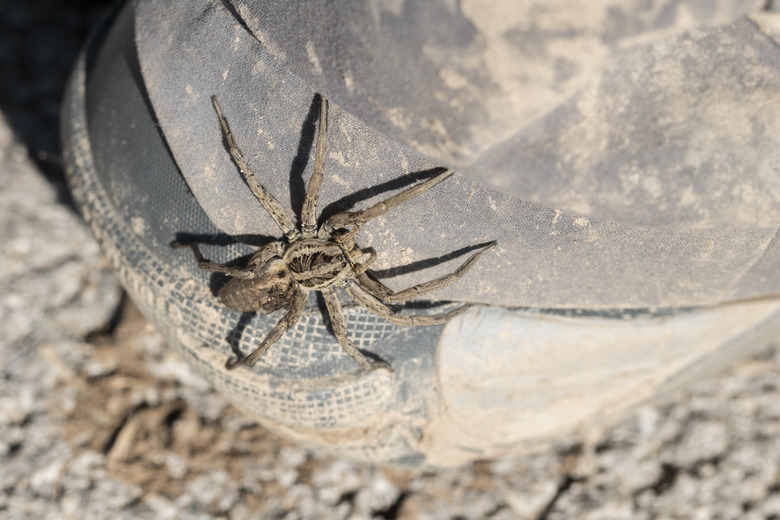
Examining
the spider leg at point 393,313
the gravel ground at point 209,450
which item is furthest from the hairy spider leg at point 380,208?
the gravel ground at point 209,450

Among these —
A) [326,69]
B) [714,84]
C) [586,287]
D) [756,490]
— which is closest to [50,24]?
[326,69]

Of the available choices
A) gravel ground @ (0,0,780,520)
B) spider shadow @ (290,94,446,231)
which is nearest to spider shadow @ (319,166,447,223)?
spider shadow @ (290,94,446,231)

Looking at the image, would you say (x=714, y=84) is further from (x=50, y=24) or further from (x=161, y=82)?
(x=50, y=24)

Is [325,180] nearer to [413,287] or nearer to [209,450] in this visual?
[413,287]

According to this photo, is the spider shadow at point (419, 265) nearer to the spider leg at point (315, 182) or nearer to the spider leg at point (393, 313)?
the spider leg at point (393, 313)

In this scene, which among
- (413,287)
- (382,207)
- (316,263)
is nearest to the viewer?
(382,207)

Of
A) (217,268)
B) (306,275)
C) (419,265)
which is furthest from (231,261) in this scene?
(419,265)
